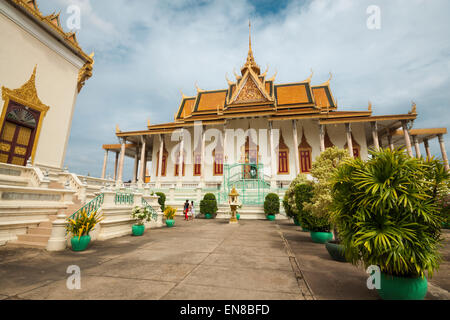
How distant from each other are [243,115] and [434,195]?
16.3 metres

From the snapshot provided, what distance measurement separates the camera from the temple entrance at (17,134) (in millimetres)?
8680

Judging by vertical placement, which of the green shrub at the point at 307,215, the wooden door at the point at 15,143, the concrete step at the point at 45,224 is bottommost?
the concrete step at the point at 45,224

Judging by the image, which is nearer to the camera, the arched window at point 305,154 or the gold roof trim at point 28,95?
the gold roof trim at point 28,95

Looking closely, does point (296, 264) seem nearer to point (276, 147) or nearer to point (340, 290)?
point (340, 290)

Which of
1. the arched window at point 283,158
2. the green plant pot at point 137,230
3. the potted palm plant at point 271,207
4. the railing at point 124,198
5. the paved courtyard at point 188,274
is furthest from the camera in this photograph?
the arched window at point 283,158

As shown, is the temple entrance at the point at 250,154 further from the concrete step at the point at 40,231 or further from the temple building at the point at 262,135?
the concrete step at the point at 40,231

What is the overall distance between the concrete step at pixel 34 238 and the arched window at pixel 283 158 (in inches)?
659

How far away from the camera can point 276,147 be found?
63.4 ft

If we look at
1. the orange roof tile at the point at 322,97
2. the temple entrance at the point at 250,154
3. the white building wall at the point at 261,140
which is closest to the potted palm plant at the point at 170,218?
the white building wall at the point at 261,140

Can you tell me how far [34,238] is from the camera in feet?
17.2

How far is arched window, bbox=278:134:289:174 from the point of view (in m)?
18.9

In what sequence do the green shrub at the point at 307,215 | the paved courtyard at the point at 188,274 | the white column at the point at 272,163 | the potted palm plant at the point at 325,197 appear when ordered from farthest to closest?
the white column at the point at 272,163
the green shrub at the point at 307,215
the potted palm plant at the point at 325,197
the paved courtyard at the point at 188,274

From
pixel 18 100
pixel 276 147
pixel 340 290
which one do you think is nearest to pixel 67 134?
pixel 18 100

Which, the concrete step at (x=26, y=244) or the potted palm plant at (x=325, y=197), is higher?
the potted palm plant at (x=325, y=197)
